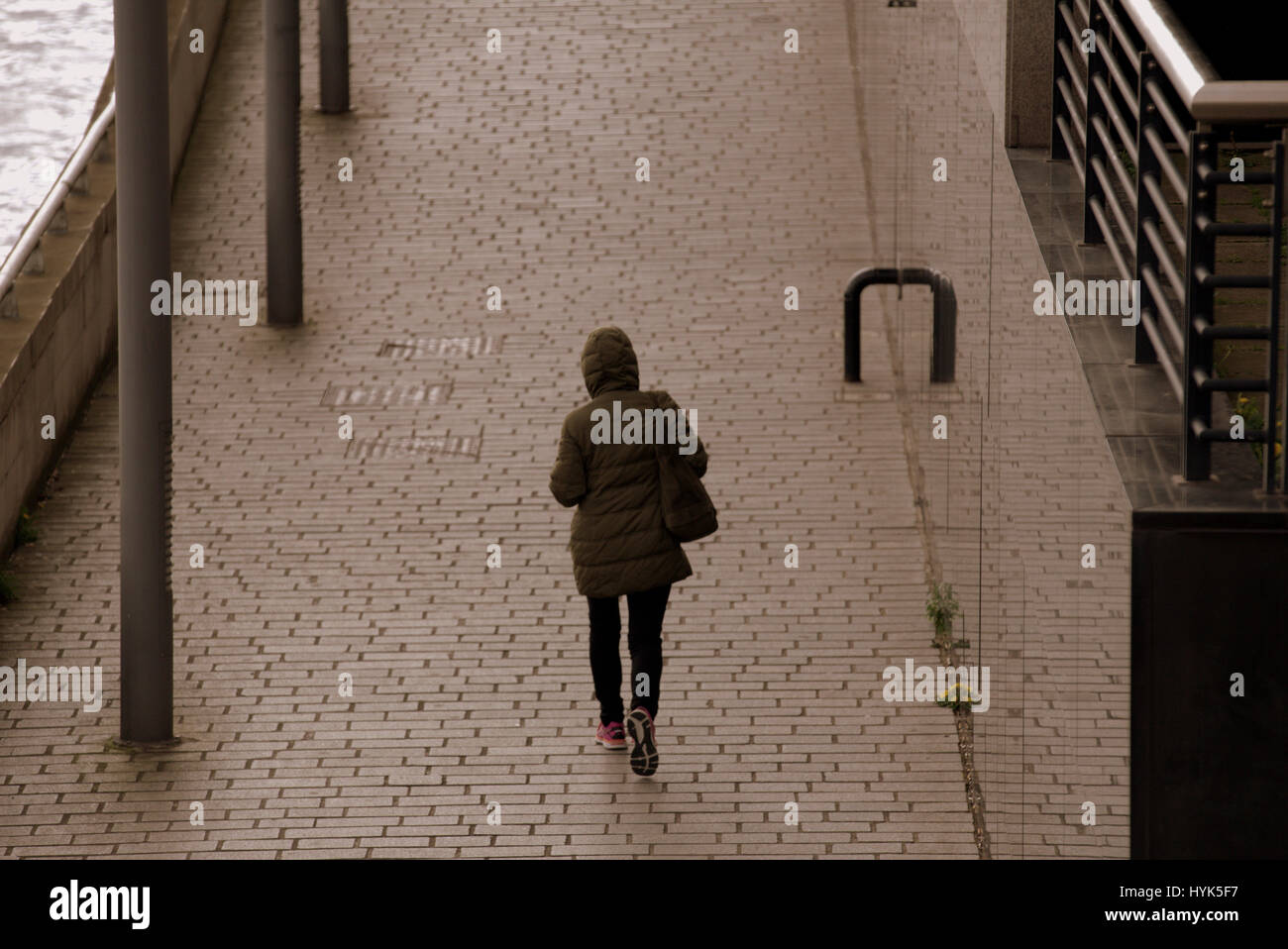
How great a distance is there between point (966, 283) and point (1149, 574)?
3751mm

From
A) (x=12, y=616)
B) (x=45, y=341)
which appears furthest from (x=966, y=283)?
(x=45, y=341)

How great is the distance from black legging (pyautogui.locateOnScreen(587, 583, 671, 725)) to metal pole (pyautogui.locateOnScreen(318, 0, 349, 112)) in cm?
1000

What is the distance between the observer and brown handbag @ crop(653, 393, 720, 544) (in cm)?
743

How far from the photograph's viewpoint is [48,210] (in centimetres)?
1203

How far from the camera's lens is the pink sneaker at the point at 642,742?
7.55 metres

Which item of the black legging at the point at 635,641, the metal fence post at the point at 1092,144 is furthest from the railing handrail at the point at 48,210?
the metal fence post at the point at 1092,144

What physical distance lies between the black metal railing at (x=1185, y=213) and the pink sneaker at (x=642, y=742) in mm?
2506

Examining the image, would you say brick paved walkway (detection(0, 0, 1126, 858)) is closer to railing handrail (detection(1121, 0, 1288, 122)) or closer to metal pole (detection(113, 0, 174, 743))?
metal pole (detection(113, 0, 174, 743))

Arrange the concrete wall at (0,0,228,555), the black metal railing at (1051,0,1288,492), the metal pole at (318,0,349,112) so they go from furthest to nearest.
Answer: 1. the metal pole at (318,0,349,112)
2. the concrete wall at (0,0,228,555)
3. the black metal railing at (1051,0,1288,492)

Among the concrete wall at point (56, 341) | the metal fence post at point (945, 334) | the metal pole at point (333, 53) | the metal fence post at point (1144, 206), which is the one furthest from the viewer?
the metal pole at point (333, 53)

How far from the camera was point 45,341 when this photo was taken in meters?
11.0

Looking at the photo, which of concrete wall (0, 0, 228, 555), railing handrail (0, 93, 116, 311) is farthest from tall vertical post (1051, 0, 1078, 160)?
concrete wall (0, 0, 228, 555)

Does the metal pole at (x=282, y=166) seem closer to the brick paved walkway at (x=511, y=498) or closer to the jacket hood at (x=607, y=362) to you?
the brick paved walkway at (x=511, y=498)

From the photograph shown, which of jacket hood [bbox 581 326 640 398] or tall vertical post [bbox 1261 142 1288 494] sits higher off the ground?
jacket hood [bbox 581 326 640 398]
